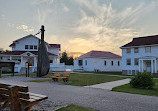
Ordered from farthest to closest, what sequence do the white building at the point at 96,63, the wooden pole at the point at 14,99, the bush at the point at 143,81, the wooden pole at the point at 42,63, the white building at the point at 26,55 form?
1. the white building at the point at 96,63
2. the white building at the point at 26,55
3. the wooden pole at the point at 42,63
4. the bush at the point at 143,81
5. the wooden pole at the point at 14,99

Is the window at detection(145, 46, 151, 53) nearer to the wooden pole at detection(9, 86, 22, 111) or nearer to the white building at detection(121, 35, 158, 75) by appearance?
the white building at detection(121, 35, 158, 75)

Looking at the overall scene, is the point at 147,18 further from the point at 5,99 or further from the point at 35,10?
the point at 5,99

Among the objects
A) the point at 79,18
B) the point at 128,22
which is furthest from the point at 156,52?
the point at 79,18

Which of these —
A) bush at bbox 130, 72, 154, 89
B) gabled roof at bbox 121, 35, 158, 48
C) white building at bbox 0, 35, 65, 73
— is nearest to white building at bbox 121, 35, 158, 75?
gabled roof at bbox 121, 35, 158, 48

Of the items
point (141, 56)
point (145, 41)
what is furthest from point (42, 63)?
point (145, 41)

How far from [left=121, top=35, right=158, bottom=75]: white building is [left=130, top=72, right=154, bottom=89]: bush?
15.8m

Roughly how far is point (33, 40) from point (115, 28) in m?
19.9

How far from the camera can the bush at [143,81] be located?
10016mm

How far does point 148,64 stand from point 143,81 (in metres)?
18.5

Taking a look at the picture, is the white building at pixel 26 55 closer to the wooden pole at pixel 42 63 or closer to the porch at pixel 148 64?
the wooden pole at pixel 42 63

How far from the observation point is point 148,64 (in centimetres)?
2656

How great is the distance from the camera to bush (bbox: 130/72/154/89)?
32.9 feet

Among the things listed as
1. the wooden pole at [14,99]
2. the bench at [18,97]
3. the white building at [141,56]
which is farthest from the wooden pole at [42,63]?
the white building at [141,56]

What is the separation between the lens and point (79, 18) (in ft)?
69.0
